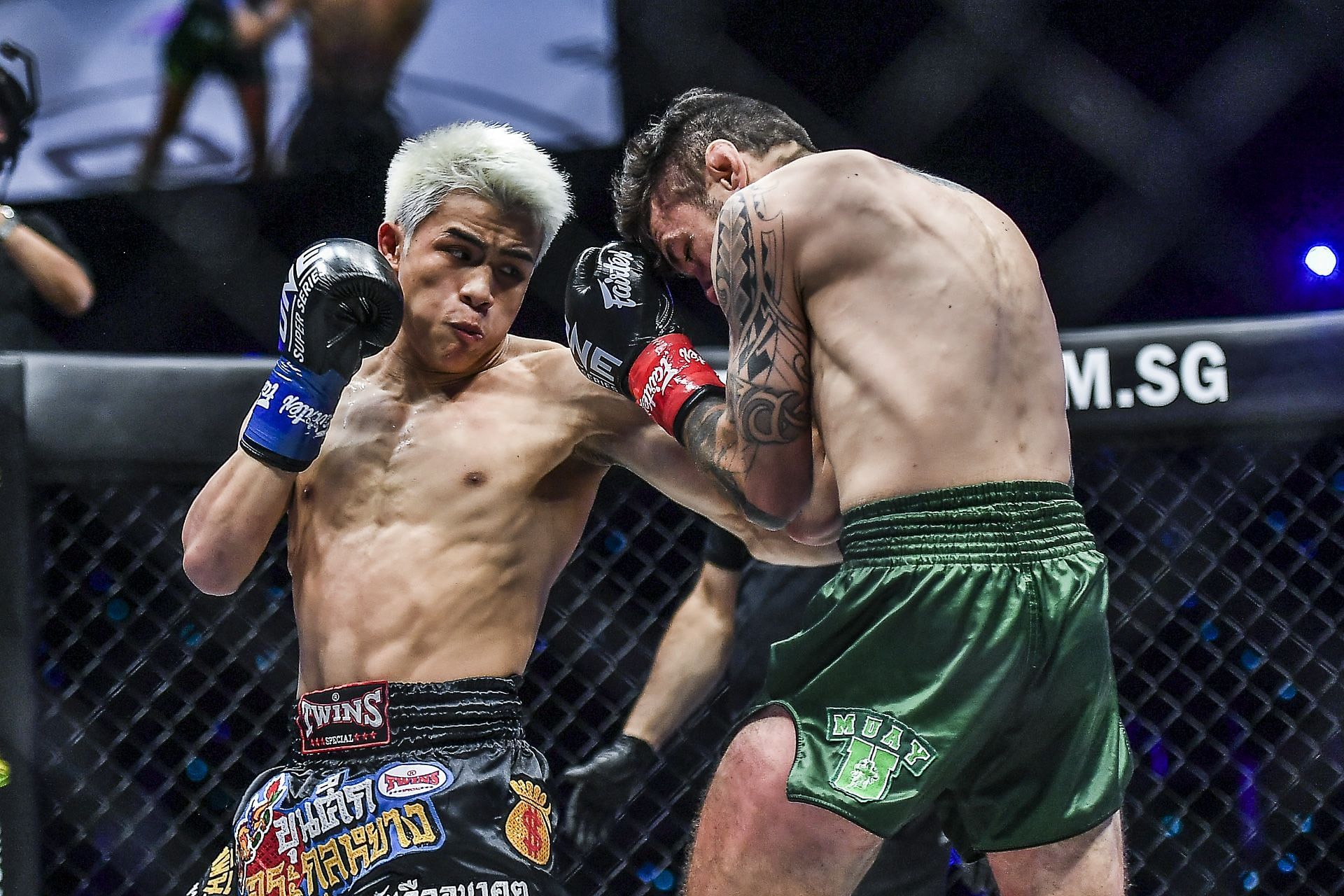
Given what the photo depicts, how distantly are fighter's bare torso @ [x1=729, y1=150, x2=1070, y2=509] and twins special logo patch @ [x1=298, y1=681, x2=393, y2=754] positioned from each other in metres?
0.56

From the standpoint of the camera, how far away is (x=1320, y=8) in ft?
7.61

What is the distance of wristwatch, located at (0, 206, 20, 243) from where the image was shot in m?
2.06

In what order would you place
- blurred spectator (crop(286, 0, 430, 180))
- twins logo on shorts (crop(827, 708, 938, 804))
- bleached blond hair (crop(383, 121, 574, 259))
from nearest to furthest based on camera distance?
twins logo on shorts (crop(827, 708, 938, 804)) → bleached blond hair (crop(383, 121, 574, 259)) → blurred spectator (crop(286, 0, 430, 180))

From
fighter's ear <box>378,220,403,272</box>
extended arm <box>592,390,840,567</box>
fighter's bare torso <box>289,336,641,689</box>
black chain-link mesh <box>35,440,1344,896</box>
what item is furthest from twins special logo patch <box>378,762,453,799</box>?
black chain-link mesh <box>35,440,1344,896</box>

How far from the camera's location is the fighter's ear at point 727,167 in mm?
1514

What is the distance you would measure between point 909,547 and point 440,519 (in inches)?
23.2

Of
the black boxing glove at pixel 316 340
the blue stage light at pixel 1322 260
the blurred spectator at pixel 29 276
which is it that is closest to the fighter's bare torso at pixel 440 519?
the black boxing glove at pixel 316 340

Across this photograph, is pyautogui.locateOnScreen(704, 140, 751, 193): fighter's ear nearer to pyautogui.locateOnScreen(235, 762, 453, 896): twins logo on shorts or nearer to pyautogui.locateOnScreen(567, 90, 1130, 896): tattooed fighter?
pyautogui.locateOnScreen(567, 90, 1130, 896): tattooed fighter

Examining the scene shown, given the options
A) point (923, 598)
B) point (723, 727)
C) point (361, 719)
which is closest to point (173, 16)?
point (361, 719)

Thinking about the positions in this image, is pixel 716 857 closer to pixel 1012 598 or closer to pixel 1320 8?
pixel 1012 598

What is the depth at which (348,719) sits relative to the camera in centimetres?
146

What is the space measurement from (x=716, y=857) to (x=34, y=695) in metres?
1.09

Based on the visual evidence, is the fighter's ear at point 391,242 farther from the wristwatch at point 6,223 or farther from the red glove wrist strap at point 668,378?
the wristwatch at point 6,223

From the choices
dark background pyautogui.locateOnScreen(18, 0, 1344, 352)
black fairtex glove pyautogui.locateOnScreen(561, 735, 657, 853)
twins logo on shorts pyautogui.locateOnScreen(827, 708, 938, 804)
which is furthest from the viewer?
dark background pyautogui.locateOnScreen(18, 0, 1344, 352)
